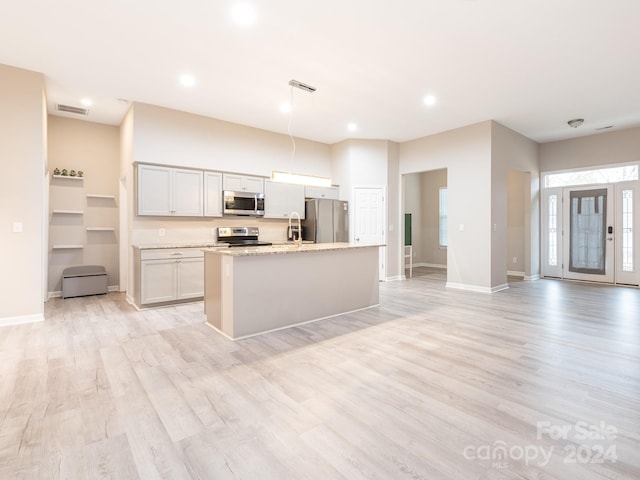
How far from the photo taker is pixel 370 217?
730 centimetres

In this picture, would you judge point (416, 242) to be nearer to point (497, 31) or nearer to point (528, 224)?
point (528, 224)

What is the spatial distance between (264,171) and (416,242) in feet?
18.7

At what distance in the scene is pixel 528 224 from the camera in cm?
749

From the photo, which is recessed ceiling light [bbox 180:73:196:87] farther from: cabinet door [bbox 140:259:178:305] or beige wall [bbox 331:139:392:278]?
beige wall [bbox 331:139:392:278]

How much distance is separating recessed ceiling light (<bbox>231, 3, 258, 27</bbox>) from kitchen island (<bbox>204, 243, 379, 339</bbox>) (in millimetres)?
2236

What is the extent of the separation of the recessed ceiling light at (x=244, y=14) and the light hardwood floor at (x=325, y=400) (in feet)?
10.3

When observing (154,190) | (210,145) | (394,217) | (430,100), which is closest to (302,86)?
(430,100)

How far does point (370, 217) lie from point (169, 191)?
409 centimetres

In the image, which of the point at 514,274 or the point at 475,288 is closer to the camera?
the point at 475,288

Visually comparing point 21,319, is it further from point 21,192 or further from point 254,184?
point 254,184

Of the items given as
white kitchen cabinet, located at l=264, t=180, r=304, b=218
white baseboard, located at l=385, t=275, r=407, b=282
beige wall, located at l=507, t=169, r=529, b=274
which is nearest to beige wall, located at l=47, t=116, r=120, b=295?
white kitchen cabinet, located at l=264, t=180, r=304, b=218

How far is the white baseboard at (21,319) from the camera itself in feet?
12.8

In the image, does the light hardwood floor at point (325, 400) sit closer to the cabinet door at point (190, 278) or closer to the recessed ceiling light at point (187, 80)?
the cabinet door at point (190, 278)

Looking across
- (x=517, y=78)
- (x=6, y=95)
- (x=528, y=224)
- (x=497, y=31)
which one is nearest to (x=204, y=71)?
(x=6, y=95)
